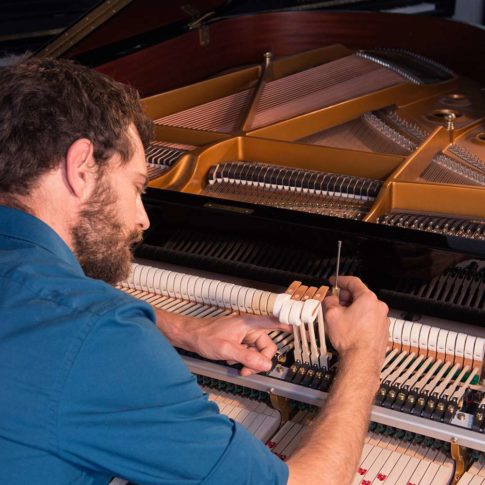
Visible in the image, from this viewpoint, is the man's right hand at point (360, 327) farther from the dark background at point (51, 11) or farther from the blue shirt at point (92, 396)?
the dark background at point (51, 11)

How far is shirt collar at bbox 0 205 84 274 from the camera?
6.09 feet

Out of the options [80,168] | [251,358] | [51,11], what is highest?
[51,11]

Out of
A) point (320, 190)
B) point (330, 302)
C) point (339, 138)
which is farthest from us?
point (339, 138)

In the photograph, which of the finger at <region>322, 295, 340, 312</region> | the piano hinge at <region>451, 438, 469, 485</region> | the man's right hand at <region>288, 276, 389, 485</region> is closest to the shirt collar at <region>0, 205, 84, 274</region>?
the man's right hand at <region>288, 276, 389, 485</region>

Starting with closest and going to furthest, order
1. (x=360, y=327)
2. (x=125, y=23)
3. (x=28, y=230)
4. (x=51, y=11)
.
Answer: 1. (x=28, y=230)
2. (x=360, y=327)
3. (x=125, y=23)
4. (x=51, y=11)

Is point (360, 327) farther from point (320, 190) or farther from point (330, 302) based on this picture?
point (320, 190)

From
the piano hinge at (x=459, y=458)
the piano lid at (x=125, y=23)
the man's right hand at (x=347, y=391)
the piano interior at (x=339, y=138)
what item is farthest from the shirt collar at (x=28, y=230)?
the piano lid at (x=125, y=23)

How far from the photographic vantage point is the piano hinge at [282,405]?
2.51m

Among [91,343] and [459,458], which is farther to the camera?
[459,458]

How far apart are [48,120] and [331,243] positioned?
1.10 meters

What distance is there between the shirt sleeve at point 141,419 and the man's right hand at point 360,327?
0.59 metres

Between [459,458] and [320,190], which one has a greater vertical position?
[320,190]

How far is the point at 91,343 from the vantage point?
1639 millimetres

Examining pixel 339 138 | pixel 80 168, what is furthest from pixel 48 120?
pixel 339 138
